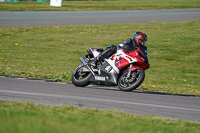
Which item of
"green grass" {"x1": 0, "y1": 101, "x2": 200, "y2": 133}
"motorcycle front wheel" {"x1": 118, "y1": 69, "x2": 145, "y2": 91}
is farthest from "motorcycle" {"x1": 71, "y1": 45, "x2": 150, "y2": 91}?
"green grass" {"x1": 0, "y1": 101, "x2": 200, "y2": 133}

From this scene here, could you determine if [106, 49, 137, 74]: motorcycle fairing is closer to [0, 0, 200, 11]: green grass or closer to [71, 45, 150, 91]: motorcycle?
[71, 45, 150, 91]: motorcycle

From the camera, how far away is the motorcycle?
8852mm

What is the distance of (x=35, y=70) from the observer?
42.8 ft

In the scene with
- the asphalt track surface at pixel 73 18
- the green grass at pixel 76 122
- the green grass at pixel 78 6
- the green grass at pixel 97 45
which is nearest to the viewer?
the green grass at pixel 76 122

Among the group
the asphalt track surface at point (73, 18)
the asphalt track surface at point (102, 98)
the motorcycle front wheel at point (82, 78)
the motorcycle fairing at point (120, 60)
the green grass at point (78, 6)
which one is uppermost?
the green grass at point (78, 6)

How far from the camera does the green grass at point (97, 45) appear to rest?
1248 cm

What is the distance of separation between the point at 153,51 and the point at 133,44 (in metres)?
9.95

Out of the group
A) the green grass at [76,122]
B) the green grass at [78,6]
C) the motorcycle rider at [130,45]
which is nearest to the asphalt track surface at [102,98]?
the green grass at [76,122]

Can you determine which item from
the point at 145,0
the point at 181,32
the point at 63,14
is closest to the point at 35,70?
the point at 181,32

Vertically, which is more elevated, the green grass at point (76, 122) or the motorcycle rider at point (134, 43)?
the motorcycle rider at point (134, 43)

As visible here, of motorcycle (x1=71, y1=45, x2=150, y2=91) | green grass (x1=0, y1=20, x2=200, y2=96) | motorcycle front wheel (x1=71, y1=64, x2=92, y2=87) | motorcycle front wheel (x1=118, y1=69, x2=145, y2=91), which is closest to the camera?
motorcycle front wheel (x1=118, y1=69, x2=145, y2=91)

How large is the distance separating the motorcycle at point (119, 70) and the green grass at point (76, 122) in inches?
89.1

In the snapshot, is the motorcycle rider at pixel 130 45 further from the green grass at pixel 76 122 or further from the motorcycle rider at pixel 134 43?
the green grass at pixel 76 122

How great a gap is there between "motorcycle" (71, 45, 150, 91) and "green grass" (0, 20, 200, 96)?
1.56m
